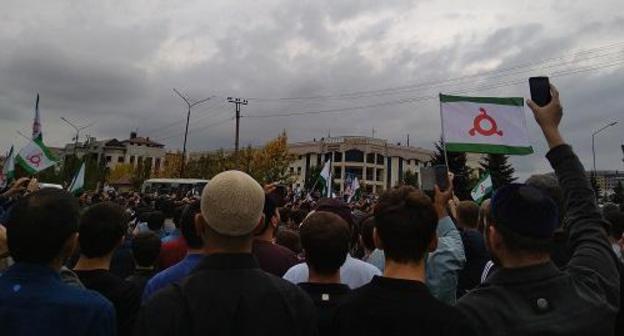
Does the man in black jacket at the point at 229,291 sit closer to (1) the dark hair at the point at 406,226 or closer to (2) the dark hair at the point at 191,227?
(1) the dark hair at the point at 406,226

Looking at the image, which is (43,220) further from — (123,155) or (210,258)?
(123,155)

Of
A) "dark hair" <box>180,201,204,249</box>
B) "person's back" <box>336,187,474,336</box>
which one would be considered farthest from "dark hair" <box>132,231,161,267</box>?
"person's back" <box>336,187,474,336</box>

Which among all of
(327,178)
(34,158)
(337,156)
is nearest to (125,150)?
(337,156)

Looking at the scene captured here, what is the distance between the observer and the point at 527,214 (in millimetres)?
2232

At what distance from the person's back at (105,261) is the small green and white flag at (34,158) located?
10238 millimetres

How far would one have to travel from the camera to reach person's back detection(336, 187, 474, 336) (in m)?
2.07

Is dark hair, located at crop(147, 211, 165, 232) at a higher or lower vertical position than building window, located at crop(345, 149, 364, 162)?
lower

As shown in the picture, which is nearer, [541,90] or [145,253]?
[541,90]

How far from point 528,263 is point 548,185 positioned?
116cm

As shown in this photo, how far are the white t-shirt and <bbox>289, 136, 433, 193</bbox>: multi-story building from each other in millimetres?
99363

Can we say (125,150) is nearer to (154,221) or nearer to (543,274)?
(154,221)

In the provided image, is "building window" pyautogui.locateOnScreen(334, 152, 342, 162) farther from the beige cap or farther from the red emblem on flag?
the beige cap

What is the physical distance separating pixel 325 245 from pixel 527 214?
115cm

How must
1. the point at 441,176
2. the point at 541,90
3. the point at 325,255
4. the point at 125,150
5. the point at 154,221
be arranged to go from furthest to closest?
the point at 125,150 → the point at 154,221 → the point at 441,176 → the point at 325,255 → the point at 541,90
